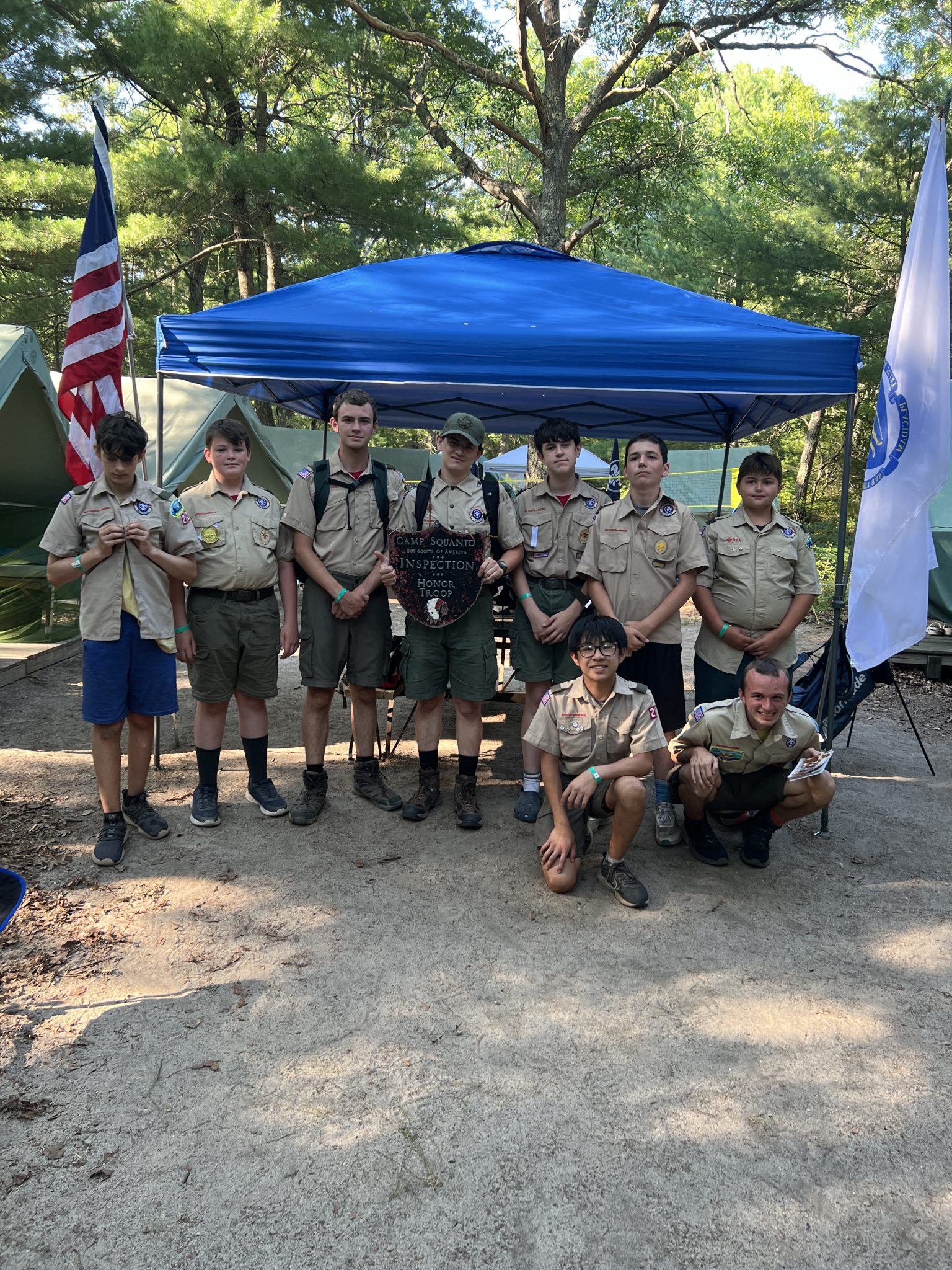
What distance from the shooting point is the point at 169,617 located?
3.55 metres

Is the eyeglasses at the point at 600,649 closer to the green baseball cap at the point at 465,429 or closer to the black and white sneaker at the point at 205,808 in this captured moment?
the green baseball cap at the point at 465,429

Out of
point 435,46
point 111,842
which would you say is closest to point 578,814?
point 111,842

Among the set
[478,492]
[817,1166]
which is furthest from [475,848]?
[817,1166]

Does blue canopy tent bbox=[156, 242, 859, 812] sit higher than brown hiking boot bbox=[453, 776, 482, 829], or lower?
higher

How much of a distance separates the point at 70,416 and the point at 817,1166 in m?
4.39

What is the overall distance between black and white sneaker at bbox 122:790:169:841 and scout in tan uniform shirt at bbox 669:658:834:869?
2.16 m

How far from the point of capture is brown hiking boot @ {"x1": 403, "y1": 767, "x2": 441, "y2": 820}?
3.99 meters

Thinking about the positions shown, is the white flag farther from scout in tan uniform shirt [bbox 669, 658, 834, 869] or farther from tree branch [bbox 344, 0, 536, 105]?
tree branch [bbox 344, 0, 536, 105]

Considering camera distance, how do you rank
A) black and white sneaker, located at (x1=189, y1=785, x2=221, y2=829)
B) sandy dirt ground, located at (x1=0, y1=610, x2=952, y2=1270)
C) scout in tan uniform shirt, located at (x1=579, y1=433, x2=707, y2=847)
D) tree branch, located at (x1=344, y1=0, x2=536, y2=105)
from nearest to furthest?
sandy dirt ground, located at (x1=0, y1=610, x2=952, y2=1270)
black and white sneaker, located at (x1=189, y1=785, x2=221, y2=829)
scout in tan uniform shirt, located at (x1=579, y1=433, x2=707, y2=847)
tree branch, located at (x1=344, y1=0, x2=536, y2=105)

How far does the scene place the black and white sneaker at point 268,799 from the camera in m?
3.97

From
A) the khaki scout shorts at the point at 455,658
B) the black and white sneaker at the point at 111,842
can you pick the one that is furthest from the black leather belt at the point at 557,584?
the black and white sneaker at the point at 111,842

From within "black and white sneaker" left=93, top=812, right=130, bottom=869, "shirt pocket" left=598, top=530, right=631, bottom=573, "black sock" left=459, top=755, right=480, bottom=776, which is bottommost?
"black and white sneaker" left=93, top=812, right=130, bottom=869

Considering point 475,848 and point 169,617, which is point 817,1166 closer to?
point 475,848

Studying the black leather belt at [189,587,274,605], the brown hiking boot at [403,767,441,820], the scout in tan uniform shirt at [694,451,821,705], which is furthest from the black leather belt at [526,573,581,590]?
the black leather belt at [189,587,274,605]
